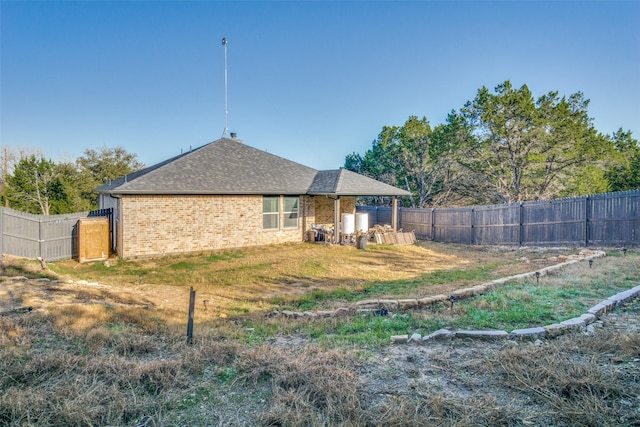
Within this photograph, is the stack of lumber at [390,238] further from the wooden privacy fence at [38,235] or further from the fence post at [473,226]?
the wooden privacy fence at [38,235]

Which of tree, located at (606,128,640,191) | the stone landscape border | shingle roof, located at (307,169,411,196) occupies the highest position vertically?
tree, located at (606,128,640,191)

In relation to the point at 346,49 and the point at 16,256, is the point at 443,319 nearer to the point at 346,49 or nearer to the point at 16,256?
the point at 16,256

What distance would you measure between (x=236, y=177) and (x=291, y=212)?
10.8 ft

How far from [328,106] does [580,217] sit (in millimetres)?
18665

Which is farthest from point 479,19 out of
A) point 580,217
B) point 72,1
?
point 72,1

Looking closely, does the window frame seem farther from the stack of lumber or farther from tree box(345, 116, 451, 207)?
tree box(345, 116, 451, 207)

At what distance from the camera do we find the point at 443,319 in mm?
5793

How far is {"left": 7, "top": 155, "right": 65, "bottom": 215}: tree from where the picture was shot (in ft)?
84.6

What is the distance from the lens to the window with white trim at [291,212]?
714 inches

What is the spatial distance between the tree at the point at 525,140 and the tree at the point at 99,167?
29.1 meters

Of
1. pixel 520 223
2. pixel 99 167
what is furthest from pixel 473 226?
pixel 99 167

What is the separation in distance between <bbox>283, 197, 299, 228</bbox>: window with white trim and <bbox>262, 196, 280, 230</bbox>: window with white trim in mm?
470

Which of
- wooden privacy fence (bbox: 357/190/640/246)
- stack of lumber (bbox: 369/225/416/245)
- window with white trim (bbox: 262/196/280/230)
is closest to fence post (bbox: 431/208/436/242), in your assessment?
wooden privacy fence (bbox: 357/190/640/246)

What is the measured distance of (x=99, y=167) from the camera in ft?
105
